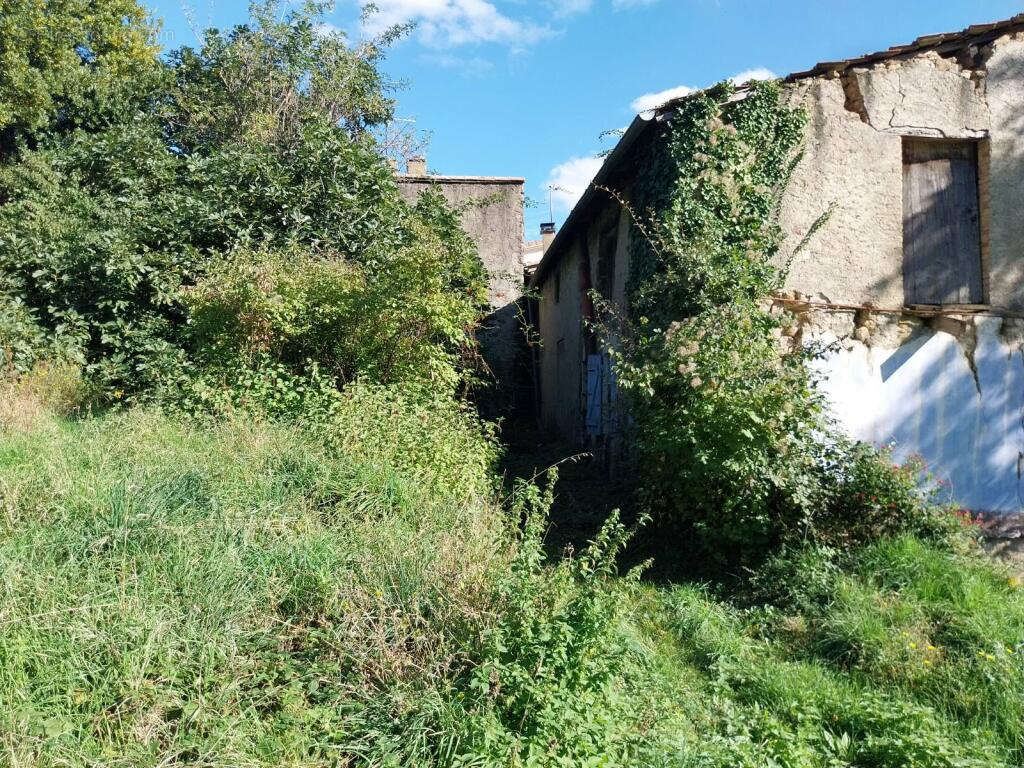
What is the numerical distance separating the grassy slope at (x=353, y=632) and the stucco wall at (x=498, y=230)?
7355 millimetres

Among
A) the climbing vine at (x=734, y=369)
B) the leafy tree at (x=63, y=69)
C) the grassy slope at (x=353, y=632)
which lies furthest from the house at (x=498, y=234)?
the grassy slope at (x=353, y=632)

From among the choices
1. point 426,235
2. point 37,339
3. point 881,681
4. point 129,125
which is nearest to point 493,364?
point 426,235

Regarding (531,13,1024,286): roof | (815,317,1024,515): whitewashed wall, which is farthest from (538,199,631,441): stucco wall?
(815,317,1024,515): whitewashed wall

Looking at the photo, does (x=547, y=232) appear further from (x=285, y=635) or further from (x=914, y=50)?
(x=285, y=635)

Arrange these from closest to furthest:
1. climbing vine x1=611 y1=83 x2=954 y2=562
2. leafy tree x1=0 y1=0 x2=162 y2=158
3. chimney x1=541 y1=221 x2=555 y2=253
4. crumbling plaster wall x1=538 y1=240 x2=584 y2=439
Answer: climbing vine x1=611 y1=83 x2=954 y2=562, crumbling plaster wall x1=538 y1=240 x2=584 y2=439, leafy tree x1=0 y1=0 x2=162 y2=158, chimney x1=541 y1=221 x2=555 y2=253

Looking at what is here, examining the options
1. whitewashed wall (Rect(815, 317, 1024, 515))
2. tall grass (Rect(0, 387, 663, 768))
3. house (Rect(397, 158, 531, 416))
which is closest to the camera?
tall grass (Rect(0, 387, 663, 768))

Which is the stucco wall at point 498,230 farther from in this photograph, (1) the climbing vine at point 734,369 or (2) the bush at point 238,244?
(1) the climbing vine at point 734,369

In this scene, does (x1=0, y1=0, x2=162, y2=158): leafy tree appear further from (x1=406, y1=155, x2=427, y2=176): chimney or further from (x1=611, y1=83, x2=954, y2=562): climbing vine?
(x1=611, y1=83, x2=954, y2=562): climbing vine

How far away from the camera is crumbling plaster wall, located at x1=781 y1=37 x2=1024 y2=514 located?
6875 millimetres

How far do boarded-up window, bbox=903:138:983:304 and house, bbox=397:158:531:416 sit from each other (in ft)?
21.8

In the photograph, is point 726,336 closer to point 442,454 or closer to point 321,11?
point 442,454

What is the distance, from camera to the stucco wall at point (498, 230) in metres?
12.7

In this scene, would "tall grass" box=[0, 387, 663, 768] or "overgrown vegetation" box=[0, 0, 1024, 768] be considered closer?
"tall grass" box=[0, 387, 663, 768]

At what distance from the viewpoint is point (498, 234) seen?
13.1 m
